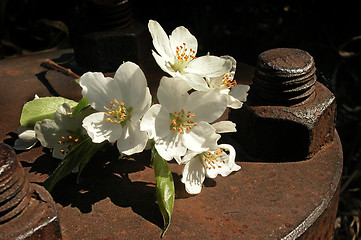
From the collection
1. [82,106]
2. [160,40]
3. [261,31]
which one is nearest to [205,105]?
[160,40]

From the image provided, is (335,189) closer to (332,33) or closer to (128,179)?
(128,179)

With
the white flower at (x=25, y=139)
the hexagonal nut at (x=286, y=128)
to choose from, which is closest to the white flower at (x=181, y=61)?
the hexagonal nut at (x=286, y=128)

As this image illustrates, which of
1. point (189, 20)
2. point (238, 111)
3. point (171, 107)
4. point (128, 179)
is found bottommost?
point (189, 20)

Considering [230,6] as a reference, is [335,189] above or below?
above

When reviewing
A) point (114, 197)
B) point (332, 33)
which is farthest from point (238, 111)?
point (332, 33)

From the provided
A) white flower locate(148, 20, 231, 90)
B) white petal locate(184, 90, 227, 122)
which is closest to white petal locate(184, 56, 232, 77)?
white flower locate(148, 20, 231, 90)

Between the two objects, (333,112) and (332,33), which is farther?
(332,33)
